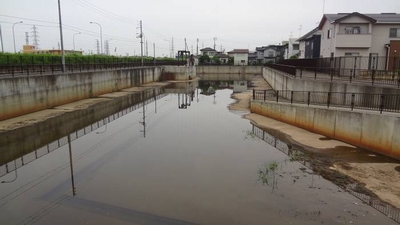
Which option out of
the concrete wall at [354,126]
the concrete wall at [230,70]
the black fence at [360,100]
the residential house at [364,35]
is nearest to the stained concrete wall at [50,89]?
the concrete wall at [354,126]

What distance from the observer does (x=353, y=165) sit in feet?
41.2

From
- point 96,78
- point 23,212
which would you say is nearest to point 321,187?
point 23,212

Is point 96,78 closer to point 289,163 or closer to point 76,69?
point 76,69

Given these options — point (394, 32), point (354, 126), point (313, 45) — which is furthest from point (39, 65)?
point (313, 45)

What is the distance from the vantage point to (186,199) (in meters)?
9.66

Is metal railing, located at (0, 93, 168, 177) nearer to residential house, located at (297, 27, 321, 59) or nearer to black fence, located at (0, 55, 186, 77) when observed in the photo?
black fence, located at (0, 55, 186, 77)

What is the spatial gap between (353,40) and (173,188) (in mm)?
29944

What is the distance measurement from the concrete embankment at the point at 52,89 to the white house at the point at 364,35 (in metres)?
27.1

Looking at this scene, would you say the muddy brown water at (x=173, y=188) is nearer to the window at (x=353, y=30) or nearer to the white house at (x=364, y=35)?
the white house at (x=364, y=35)

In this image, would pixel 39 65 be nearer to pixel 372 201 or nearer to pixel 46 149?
pixel 46 149

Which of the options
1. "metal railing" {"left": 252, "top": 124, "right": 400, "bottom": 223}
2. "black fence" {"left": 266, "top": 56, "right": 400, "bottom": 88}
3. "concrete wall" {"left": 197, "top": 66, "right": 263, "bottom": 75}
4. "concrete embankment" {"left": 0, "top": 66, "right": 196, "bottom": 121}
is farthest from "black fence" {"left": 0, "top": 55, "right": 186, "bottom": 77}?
"concrete wall" {"left": 197, "top": 66, "right": 263, "bottom": 75}

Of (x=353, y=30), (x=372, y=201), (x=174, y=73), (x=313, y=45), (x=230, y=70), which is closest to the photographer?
(x=372, y=201)

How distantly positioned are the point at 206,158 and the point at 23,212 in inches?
298

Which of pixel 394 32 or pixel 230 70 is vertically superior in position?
pixel 394 32
